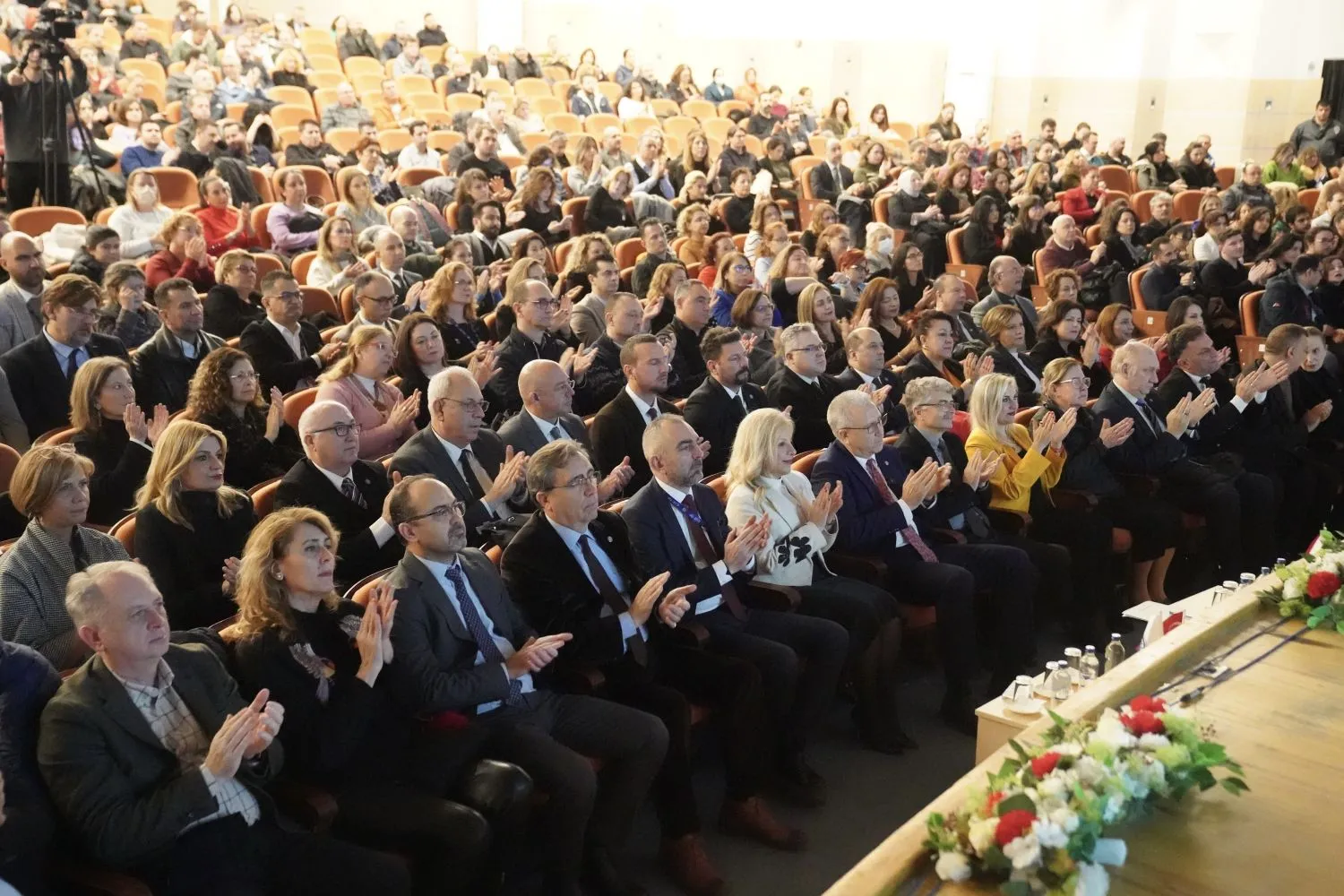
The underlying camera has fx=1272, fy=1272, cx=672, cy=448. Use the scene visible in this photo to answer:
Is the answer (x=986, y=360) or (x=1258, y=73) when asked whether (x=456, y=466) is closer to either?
(x=986, y=360)

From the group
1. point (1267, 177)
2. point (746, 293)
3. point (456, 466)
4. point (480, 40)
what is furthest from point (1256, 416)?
point (480, 40)

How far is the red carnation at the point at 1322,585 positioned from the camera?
10.9ft

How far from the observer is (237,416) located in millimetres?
4211

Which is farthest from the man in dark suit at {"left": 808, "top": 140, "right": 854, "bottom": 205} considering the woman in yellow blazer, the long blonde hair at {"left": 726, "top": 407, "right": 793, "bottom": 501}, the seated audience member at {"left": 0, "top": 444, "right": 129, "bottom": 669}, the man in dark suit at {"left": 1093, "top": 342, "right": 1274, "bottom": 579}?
the seated audience member at {"left": 0, "top": 444, "right": 129, "bottom": 669}

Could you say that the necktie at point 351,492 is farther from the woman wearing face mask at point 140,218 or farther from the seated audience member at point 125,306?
the woman wearing face mask at point 140,218

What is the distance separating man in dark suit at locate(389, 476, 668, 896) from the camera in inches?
115

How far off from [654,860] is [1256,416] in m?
3.67

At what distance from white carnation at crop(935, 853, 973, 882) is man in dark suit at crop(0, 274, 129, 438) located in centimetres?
374

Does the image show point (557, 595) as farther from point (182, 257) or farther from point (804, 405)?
point (182, 257)

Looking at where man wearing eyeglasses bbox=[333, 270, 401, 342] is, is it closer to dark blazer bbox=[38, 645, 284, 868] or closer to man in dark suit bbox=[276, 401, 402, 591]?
man in dark suit bbox=[276, 401, 402, 591]

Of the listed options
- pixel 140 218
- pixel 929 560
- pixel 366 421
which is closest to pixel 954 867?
pixel 929 560

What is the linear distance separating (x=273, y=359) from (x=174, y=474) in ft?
5.91

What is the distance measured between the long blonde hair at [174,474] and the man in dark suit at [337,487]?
0.65 feet

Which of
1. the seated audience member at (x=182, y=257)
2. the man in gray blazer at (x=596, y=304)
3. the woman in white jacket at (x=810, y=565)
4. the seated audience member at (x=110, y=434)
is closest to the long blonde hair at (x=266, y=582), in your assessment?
the seated audience member at (x=110, y=434)
